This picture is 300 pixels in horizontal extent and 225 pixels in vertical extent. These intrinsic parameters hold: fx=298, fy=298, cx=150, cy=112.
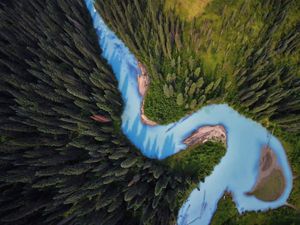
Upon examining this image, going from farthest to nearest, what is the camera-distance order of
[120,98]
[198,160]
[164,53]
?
[120,98]
[164,53]
[198,160]

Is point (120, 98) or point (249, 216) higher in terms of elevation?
point (120, 98)

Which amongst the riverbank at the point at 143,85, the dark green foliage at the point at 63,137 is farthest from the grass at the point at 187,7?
the dark green foliage at the point at 63,137

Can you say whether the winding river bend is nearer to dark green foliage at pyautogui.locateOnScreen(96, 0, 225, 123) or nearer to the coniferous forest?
the coniferous forest

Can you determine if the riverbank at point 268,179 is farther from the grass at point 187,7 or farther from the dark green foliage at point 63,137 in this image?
the grass at point 187,7

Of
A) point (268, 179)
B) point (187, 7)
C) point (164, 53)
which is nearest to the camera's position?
point (268, 179)

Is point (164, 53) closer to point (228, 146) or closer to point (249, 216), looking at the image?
point (228, 146)

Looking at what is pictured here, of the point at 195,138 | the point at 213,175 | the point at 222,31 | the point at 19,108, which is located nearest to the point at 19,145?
the point at 19,108

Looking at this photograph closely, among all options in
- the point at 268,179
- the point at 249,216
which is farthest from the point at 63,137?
the point at 268,179
